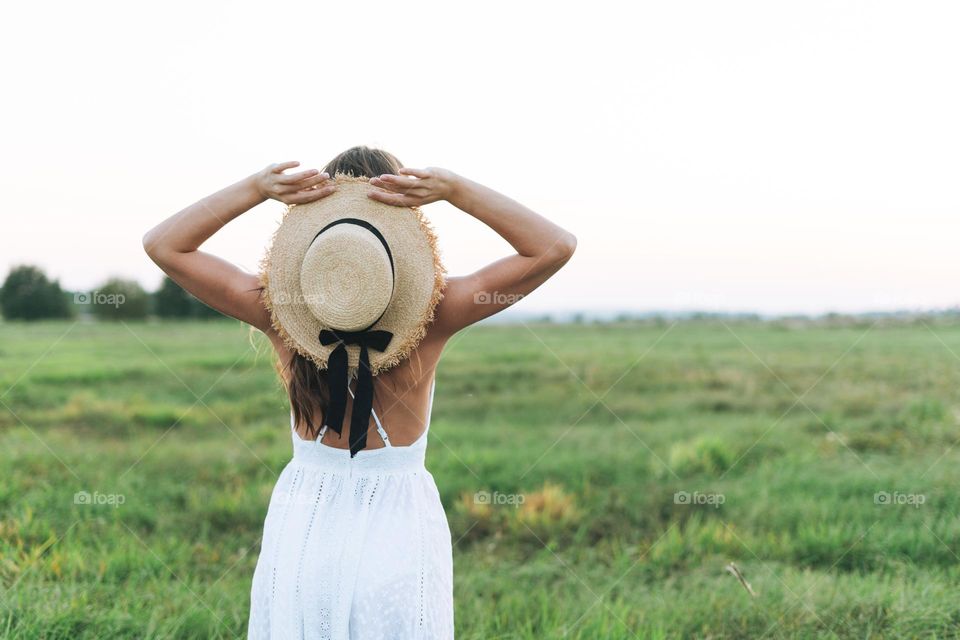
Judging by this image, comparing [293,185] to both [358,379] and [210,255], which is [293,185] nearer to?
[210,255]

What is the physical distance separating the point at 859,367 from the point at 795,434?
550 cm

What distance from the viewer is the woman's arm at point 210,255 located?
2.13 metres

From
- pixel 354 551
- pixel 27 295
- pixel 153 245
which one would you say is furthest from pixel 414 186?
pixel 27 295

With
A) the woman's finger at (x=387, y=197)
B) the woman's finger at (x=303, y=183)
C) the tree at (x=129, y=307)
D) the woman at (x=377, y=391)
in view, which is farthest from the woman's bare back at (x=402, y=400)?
the tree at (x=129, y=307)

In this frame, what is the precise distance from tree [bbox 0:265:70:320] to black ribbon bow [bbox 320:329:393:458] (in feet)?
38.0

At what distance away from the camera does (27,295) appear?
37.8 feet

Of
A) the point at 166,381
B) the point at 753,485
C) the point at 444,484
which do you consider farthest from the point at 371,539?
the point at 166,381

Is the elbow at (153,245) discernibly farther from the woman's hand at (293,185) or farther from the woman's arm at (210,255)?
the woman's hand at (293,185)

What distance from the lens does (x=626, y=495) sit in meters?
6.22

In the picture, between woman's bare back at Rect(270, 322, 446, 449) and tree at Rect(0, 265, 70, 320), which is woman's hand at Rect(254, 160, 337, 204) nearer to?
woman's bare back at Rect(270, 322, 446, 449)

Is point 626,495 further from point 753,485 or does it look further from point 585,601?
point 585,601

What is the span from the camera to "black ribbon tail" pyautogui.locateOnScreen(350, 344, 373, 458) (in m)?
2.08

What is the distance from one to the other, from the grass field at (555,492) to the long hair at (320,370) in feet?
0.79

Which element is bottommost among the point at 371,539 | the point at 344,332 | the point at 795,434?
the point at 795,434
